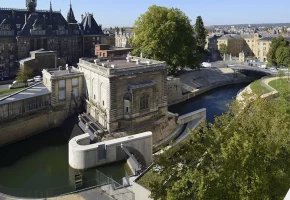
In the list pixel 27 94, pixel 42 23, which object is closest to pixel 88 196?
pixel 27 94

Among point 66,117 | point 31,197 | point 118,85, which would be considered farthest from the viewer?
point 66,117

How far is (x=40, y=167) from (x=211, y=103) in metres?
29.7

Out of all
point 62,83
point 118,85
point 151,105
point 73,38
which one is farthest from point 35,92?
point 73,38

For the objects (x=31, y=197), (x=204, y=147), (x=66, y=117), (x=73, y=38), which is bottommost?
(x=31, y=197)

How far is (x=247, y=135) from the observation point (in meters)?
14.1

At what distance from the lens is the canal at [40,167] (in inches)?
953

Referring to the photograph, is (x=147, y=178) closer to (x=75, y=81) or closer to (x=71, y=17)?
(x=75, y=81)

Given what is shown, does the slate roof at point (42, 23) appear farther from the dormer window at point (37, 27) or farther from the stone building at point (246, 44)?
the stone building at point (246, 44)

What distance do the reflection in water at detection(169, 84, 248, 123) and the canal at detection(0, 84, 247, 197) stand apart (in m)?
18.7

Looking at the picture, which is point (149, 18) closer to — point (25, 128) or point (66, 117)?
point (66, 117)

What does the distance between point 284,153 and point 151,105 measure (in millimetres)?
19466

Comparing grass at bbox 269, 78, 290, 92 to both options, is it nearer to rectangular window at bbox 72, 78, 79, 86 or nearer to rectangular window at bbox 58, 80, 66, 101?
rectangular window at bbox 72, 78, 79, 86

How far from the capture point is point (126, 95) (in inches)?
1219

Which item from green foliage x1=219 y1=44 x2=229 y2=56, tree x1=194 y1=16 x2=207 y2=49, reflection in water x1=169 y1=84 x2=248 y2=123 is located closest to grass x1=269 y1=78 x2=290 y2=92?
reflection in water x1=169 y1=84 x2=248 y2=123
